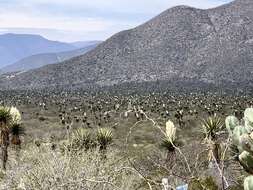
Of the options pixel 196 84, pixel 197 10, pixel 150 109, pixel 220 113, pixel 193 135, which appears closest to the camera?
pixel 193 135

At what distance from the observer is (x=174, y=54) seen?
162m

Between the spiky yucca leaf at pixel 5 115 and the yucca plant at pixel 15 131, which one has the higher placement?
the spiky yucca leaf at pixel 5 115

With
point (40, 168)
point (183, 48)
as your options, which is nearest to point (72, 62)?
point (183, 48)

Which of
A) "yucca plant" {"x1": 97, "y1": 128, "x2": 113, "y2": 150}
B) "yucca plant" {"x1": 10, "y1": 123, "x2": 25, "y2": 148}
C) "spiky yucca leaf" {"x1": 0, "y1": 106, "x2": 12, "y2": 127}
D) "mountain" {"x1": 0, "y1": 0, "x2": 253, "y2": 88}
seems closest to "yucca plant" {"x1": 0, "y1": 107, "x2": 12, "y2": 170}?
"spiky yucca leaf" {"x1": 0, "y1": 106, "x2": 12, "y2": 127}

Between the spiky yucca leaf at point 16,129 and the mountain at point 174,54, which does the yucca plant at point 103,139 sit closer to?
the spiky yucca leaf at point 16,129

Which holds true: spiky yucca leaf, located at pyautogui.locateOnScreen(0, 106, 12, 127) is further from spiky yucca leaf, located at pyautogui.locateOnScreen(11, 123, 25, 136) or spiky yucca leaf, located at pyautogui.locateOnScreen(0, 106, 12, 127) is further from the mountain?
the mountain

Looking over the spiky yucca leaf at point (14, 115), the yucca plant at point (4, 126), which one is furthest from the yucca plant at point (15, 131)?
the yucca plant at point (4, 126)

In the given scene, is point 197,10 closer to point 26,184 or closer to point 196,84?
point 196,84

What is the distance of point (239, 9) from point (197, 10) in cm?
2152

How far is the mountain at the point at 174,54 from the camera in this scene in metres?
150

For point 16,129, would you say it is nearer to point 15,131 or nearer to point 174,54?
point 15,131

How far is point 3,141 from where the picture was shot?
2155 centimetres

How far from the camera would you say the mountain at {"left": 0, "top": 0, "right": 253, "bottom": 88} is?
150m

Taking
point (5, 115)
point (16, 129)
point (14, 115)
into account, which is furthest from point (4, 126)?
point (16, 129)
